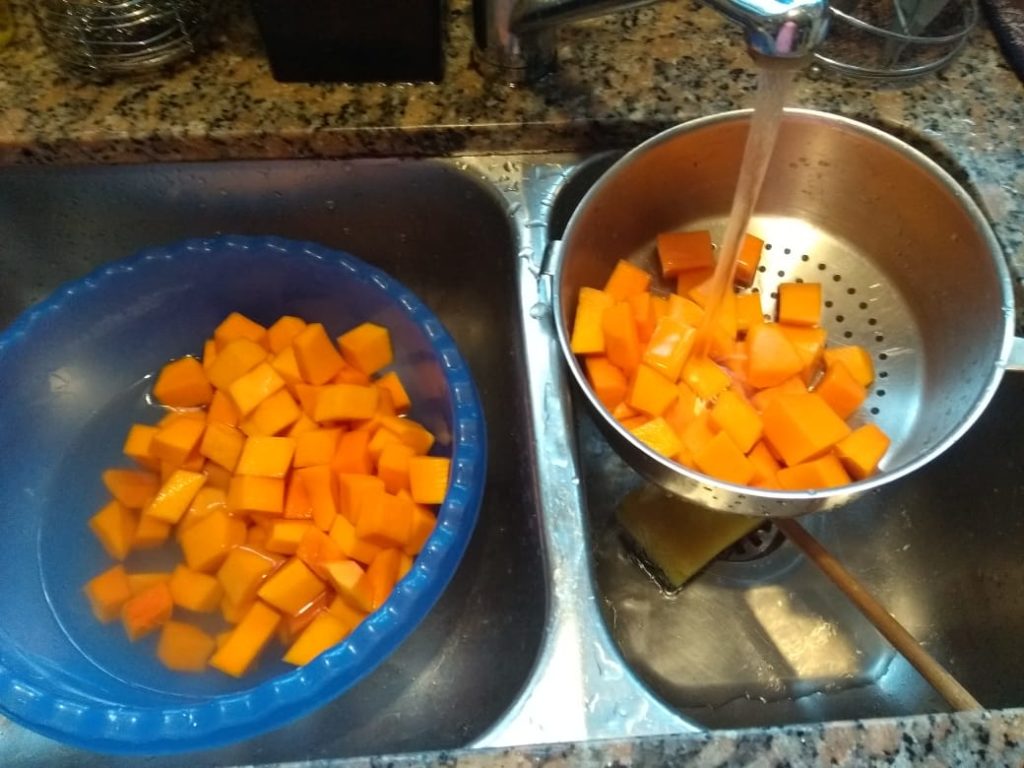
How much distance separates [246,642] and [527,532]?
0.83ft

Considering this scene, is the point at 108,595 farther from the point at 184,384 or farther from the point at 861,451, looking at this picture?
the point at 861,451

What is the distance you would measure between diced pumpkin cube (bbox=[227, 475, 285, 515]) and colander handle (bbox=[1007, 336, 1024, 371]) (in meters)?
0.60

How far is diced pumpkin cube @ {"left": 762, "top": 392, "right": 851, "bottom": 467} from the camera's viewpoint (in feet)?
2.24

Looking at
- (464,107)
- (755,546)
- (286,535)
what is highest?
(464,107)

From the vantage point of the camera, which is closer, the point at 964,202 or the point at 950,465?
the point at 964,202

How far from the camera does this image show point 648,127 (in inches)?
31.9

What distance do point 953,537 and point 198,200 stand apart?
80cm

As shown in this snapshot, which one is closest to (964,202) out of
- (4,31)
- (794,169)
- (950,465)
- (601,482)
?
(794,169)

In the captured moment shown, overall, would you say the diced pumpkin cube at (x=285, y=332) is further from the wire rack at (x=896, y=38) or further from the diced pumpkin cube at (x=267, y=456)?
the wire rack at (x=896, y=38)

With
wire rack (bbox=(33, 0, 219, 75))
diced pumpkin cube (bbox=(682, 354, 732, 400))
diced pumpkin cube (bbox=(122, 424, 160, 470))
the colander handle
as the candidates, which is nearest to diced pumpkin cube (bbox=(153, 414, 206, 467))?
diced pumpkin cube (bbox=(122, 424, 160, 470))

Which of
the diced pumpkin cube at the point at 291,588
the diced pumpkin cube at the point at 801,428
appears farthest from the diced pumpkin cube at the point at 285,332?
the diced pumpkin cube at the point at 801,428

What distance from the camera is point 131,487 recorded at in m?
0.82

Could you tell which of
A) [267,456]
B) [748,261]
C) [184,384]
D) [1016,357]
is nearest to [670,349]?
[748,261]

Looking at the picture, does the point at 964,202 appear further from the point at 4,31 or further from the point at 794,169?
the point at 4,31
